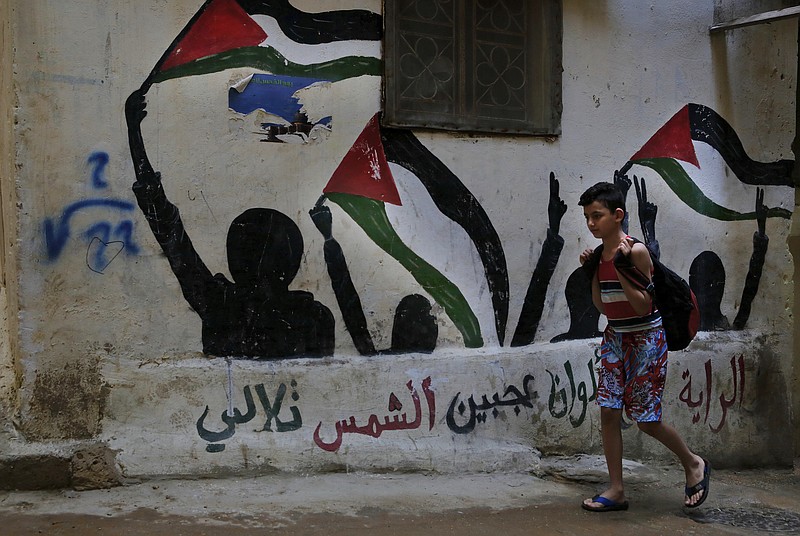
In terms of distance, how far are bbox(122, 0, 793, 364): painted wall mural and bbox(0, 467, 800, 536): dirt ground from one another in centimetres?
69

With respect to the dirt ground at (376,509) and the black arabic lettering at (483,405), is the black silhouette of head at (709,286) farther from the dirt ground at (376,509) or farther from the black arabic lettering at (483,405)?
the black arabic lettering at (483,405)

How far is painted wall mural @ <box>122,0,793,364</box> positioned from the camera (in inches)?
163

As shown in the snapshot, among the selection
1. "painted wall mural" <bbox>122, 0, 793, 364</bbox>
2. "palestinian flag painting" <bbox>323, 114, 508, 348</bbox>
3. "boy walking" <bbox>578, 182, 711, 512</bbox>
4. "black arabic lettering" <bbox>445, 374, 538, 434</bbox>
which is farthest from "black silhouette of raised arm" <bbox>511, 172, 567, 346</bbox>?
"boy walking" <bbox>578, 182, 711, 512</bbox>

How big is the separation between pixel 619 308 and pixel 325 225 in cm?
163

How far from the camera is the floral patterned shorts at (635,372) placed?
3.91m

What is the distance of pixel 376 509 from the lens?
3.86 metres

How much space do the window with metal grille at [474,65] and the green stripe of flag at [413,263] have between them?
1.68 feet

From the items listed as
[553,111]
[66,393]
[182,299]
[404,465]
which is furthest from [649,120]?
[66,393]

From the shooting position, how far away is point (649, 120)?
5.19 m

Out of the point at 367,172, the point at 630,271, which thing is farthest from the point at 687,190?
the point at 367,172

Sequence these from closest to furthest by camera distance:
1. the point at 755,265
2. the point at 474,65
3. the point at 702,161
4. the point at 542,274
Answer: the point at 474,65 < the point at 542,274 < the point at 702,161 < the point at 755,265

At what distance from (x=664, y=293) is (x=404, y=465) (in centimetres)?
169

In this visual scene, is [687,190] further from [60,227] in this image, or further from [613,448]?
[60,227]

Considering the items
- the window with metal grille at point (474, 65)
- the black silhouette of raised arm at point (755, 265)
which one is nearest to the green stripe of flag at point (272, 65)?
the window with metal grille at point (474, 65)
